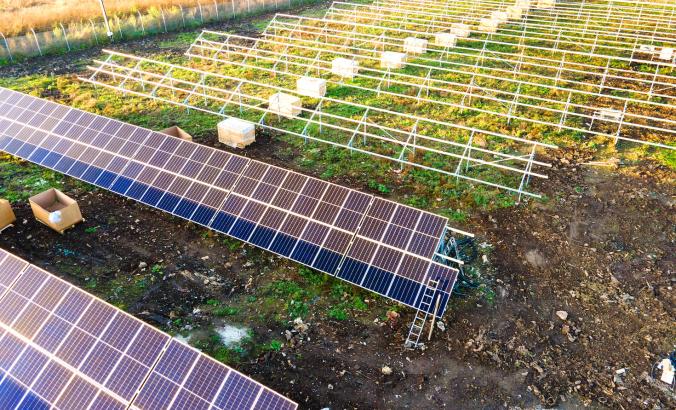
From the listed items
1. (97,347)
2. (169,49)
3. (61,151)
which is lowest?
(169,49)

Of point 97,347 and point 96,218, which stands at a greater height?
point 97,347

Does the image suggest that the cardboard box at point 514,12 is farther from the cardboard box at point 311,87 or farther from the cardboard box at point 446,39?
the cardboard box at point 311,87

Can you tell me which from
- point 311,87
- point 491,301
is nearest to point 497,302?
point 491,301

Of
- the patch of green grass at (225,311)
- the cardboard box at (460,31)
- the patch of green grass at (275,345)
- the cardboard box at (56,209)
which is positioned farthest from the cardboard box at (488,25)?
the patch of green grass at (275,345)

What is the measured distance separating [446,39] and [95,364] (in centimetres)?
2889

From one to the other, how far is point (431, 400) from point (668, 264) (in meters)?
9.47

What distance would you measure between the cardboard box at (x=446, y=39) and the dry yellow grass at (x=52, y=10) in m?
20.4

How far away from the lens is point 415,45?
3066cm

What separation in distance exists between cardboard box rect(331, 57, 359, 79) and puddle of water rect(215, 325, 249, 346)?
1861cm

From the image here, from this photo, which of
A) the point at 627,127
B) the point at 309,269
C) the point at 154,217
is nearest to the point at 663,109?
the point at 627,127

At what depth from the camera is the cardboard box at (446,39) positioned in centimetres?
Result: 3098

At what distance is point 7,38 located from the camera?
28516 mm

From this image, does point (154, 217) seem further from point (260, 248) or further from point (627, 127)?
point (627, 127)

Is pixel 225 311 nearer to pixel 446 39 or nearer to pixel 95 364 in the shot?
pixel 95 364
